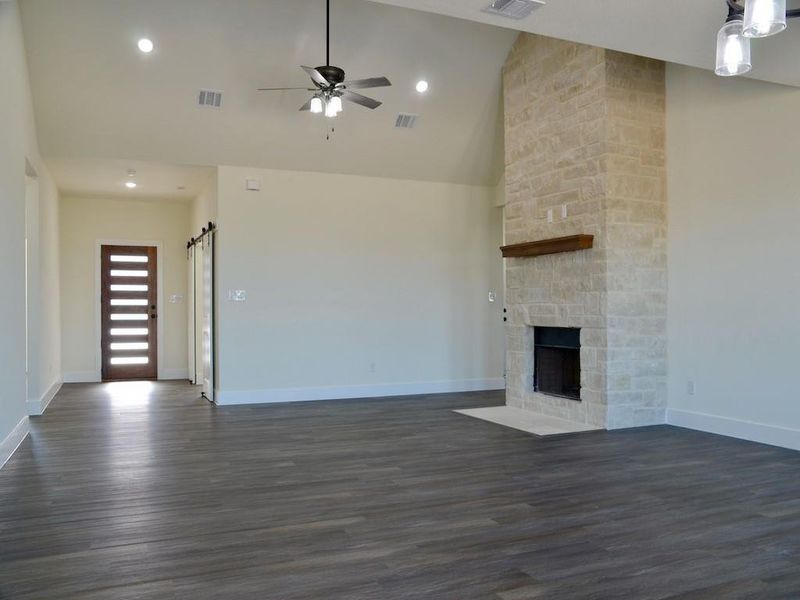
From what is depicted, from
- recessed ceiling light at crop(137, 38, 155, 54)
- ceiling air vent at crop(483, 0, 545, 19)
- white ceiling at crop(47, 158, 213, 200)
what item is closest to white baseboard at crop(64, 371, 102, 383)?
white ceiling at crop(47, 158, 213, 200)

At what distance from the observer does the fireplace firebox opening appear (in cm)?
672

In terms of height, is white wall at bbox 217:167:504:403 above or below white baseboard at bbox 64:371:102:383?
above

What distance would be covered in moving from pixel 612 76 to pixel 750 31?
4360mm

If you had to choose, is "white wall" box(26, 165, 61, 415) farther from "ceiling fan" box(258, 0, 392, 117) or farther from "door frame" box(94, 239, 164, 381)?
"ceiling fan" box(258, 0, 392, 117)

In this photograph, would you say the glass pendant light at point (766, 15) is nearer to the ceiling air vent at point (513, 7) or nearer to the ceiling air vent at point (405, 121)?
the ceiling air vent at point (513, 7)

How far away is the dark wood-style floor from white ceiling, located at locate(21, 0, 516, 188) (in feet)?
11.6

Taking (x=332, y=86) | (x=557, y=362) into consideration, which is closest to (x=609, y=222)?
(x=557, y=362)

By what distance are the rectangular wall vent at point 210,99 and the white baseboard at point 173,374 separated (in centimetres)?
572

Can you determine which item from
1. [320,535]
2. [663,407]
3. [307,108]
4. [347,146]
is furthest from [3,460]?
[663,407]

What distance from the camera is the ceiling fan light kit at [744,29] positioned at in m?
1.90

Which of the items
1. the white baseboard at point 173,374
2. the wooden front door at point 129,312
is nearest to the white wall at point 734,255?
the white baseboard at point 173,374

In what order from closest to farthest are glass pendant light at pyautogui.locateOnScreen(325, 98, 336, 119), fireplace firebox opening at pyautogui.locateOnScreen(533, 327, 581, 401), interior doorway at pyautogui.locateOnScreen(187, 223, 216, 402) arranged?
glass pendant light at pyautogui.locateOnScreen(325, 98, 336, 119), fireplace firebox opening at pyautogui.locateOnScreen(533, 327, 581, 401), interior doorway at pyautogui.locateOnScreen(187, 223, 216, 402)

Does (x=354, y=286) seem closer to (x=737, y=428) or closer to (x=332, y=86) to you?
(x=332, y=86)

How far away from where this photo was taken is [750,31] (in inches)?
79.2
